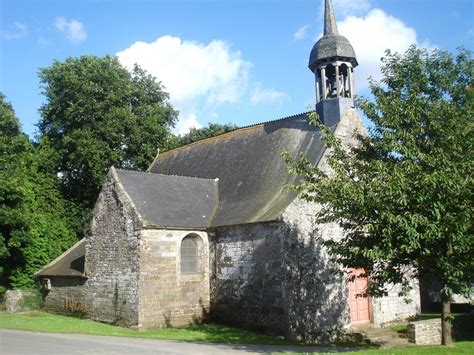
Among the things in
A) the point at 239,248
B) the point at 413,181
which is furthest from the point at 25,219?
the point at 413,181

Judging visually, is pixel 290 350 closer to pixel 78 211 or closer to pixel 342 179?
pixel 342 179

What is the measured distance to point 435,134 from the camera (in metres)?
11.4

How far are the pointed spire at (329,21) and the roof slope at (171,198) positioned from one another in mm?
8793

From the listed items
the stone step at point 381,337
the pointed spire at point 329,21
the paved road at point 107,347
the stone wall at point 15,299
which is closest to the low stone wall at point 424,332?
the stone step at point 381,337

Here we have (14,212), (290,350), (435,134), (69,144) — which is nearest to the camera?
(435,134)

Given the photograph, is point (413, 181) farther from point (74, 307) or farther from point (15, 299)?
point (15, 299)

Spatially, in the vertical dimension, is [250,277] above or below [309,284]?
above

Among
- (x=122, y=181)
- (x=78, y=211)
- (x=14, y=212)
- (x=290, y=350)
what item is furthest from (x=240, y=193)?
(x=78, y=211)

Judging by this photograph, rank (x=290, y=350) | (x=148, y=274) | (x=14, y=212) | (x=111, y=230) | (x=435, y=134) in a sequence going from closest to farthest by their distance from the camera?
(x=435, y=134)
(x=290, y=350)
(x=148, y=274)
(x=111, y=230)
(x=14, y=212)

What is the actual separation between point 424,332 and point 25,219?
19579 mm

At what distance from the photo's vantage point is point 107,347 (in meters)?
13.1

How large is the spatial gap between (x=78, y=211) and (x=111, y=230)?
48.7 feet

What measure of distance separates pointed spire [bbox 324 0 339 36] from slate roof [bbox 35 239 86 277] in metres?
15.6

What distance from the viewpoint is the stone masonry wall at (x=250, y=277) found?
54.9 feet
